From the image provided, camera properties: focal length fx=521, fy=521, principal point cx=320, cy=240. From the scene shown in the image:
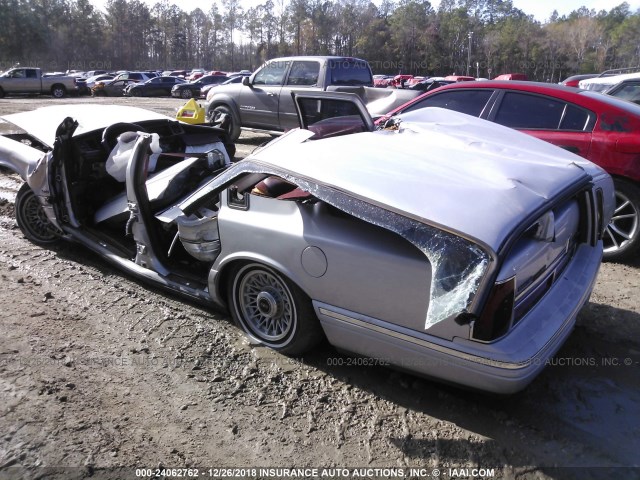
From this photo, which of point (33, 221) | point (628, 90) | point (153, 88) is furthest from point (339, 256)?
point (153, 88)

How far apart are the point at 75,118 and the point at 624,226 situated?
17.6ft

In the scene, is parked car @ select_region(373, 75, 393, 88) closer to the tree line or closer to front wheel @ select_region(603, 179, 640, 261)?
front wheel @ select_region(603, 179, 640, 261)

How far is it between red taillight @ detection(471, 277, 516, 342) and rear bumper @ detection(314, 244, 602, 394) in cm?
5

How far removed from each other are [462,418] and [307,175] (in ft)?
5.06

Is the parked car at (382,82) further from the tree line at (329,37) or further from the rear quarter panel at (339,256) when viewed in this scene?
the tree line at (329,37)

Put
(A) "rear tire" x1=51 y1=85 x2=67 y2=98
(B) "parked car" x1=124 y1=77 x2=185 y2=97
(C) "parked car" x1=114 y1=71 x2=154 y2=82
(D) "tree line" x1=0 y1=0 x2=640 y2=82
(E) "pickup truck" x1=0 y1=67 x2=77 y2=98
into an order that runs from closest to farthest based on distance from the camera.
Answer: (E) "pickup truck" x1=0 y1=67 x2=77 y2=98 → (A) "rear tire" x1=51 y1=85 x2=67 y2=98 → (B) "parked car" x1=124 y1=77 x2=185 y2=97 → (C) "parked car" x1=114 y1=71 x2=154 y2=82 → (D) "tree line" x1=0 y1=0 x2=640 y2=82

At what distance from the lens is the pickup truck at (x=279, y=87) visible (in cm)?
1038

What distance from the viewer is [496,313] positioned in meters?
2.38

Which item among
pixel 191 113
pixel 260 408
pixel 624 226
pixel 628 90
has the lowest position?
pixel 260 408

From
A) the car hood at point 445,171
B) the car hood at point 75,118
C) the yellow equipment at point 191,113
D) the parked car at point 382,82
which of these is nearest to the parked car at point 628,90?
the car hood at point 445,171

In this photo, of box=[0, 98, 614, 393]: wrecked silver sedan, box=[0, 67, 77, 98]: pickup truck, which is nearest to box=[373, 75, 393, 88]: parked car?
box=[0, 98, 614, 393]: wrecked silver sedan

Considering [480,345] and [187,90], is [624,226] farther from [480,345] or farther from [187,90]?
[187,90]

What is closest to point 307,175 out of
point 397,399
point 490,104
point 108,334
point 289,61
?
point 397,399

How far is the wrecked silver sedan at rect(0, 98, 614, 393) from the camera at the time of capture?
2391 millimetres
